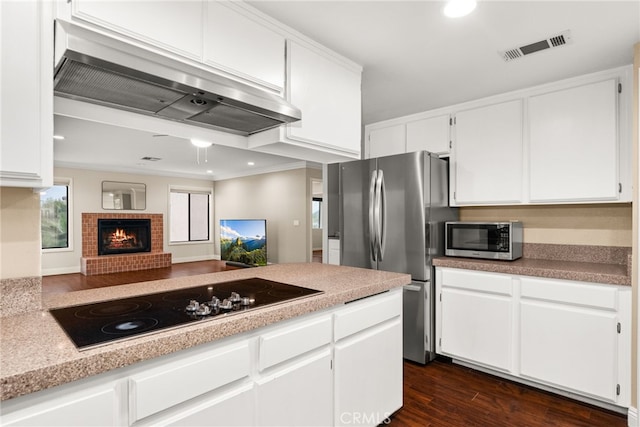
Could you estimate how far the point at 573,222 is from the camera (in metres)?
2.91

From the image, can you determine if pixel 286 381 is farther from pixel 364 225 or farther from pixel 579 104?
pixel 579 104

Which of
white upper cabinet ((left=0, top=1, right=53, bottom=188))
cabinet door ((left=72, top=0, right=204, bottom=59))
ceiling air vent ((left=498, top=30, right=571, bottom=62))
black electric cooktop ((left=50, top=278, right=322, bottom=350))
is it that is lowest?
black electric cooktop ((left=50, top=278, right=322, bottom=350))

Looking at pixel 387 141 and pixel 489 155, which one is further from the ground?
pixel 387 141

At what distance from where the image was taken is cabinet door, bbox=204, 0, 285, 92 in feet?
5.33

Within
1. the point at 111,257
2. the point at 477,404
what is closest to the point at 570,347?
the point at 477,404

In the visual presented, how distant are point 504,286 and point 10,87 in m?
3.04

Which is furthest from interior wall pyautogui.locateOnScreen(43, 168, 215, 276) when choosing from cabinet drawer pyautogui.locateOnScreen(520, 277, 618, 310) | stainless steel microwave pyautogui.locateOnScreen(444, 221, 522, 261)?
cabinet drawer pyautogui.locateOnScreen(520, 277, 618, 310)

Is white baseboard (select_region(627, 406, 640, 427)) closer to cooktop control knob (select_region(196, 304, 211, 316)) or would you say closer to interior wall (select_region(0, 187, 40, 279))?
cooktop control knob (select_region(196, 304, 211, 316))

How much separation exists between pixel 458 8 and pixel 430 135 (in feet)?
5.71

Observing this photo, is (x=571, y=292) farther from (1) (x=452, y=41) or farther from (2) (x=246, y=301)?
→ (2) (x=246, y=301)

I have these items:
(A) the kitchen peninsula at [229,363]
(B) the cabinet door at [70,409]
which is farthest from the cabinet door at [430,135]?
(B) the cabinet door at [70,409]

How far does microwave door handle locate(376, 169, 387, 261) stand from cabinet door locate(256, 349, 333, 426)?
1.57 metres

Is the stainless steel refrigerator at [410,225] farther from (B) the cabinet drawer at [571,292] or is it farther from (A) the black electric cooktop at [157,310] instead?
(A) the black electric cooktop at [157,310]

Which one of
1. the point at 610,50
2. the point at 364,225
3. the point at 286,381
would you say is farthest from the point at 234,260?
the point at 610,50
